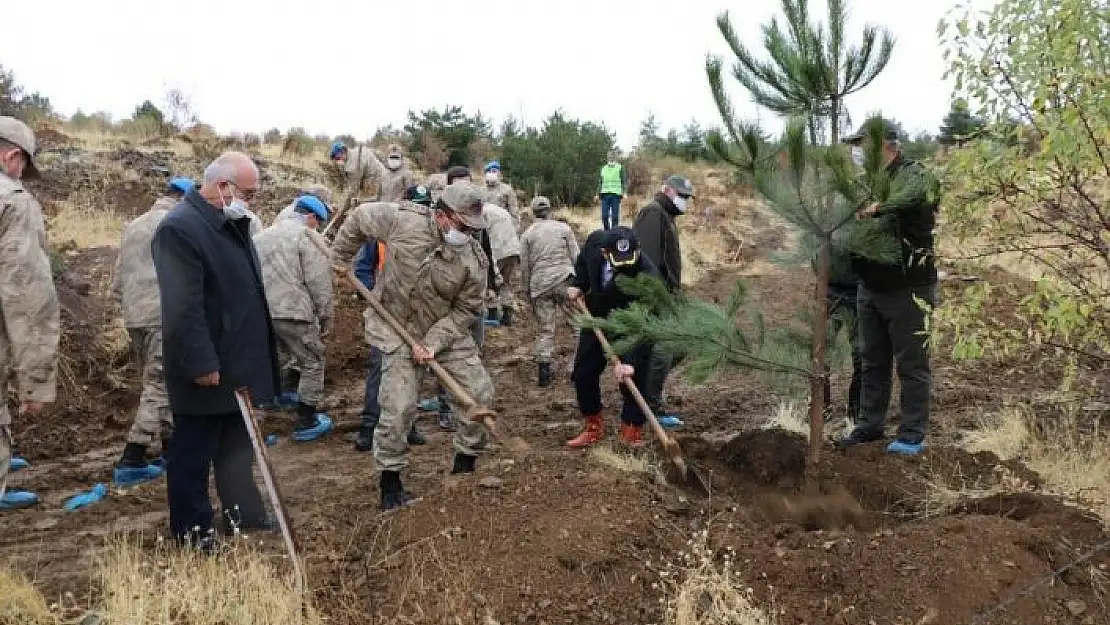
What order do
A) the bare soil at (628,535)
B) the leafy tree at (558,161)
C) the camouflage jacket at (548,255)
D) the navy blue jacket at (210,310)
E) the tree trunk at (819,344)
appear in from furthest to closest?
the leafy tree at (558,161)
the camouflage jacket at (548,255)
the tree trunk at (819,344)
the navy blue jacket at (210,310)
the bare soil at (628,535)

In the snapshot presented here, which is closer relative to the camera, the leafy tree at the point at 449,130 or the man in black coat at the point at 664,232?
the man in black coat at the point at 664,232

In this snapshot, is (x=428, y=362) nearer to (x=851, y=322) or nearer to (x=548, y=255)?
(x=851, y=322)

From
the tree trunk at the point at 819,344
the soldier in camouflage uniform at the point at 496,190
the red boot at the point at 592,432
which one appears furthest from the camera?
the soldier in camouflage uniform at the point at 496,190

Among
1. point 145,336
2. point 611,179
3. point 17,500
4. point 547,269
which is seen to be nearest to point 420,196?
point 547,269

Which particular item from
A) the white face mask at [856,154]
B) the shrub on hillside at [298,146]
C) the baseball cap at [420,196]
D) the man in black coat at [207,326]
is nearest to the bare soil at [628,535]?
the man in black coat at [207,326]

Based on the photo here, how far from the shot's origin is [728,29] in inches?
176

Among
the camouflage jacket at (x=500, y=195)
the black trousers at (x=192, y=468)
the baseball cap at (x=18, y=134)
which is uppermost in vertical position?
the camouflage jacket at (x=500, y=195)

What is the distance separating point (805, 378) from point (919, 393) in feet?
3.52

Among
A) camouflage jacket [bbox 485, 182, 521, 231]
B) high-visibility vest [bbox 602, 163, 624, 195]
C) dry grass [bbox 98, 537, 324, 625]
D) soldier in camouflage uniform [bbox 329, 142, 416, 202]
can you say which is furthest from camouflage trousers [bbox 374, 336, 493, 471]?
high-visibility vest [bbox 602, 163, 624, 195]

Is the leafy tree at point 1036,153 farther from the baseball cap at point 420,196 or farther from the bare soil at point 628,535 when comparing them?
the baseball cap at point 420,196

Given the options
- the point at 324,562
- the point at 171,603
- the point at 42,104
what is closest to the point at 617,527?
the point at 324,562

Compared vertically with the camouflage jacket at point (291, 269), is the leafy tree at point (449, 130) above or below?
above

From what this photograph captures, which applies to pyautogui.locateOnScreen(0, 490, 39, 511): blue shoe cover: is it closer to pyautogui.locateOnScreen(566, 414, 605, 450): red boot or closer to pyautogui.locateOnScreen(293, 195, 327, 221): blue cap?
pyautogui.locateOnScreen(293, 195, 327, 221): blue cap

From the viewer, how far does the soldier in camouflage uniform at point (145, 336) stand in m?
5.38
